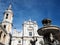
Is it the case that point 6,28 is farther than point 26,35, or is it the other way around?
point 6,28

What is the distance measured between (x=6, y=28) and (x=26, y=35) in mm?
5483

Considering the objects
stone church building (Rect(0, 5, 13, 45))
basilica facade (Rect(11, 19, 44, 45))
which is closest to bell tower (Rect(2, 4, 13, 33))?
stone church building (Rect(0, 5, 13, 45))

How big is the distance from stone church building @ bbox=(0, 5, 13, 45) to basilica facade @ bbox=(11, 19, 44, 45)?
1335 mm

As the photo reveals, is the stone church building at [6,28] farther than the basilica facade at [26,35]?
No

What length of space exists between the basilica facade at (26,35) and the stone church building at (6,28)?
1.33 meters

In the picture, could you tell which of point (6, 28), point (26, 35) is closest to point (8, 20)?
point (6, 28)

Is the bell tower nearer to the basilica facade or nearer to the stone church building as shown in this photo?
the stone church building

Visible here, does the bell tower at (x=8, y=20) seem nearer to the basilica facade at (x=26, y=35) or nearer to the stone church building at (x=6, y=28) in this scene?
the stone church building at (x=6, y=28)

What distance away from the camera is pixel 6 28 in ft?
101

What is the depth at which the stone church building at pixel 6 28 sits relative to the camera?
2845 cm

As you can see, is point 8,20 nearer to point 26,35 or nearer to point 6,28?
point 6,28

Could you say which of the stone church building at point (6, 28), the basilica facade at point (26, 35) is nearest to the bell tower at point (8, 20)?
the stone church building at point (6, 28)

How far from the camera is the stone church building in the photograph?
28.4 m

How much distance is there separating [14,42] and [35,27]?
22.0 ft
